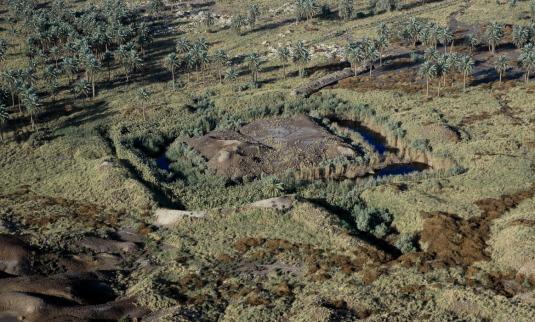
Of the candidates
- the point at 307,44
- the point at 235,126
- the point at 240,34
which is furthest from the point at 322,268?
the point at 240,34

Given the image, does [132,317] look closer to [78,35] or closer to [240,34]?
[78,35]

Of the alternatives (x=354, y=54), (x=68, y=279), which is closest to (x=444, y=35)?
(x=354, y=54)

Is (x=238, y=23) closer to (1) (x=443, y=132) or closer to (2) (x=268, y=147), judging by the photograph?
(2) (x=268, y=147)

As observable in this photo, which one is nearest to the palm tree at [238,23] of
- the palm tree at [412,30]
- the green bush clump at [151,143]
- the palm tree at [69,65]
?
the palm tree at [412,30]

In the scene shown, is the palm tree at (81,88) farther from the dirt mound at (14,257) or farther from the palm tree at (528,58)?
the palm tree at (528,58)

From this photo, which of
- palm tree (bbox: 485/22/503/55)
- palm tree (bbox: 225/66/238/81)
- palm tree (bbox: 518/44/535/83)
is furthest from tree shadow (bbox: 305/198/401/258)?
palm tree (bbox: 485/22/503/55)

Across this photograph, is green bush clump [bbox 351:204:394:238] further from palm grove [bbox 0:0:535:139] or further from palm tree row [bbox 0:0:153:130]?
palm tree row [bbox 0:0:153:130]
